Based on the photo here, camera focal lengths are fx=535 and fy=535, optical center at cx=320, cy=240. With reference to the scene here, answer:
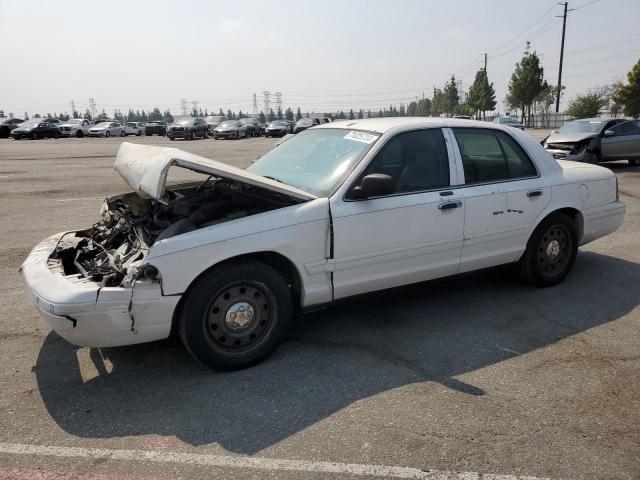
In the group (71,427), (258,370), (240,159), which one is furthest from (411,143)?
(240,159)

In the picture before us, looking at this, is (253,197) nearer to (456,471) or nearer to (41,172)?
(456,471)

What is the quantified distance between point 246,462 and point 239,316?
3.60 feet

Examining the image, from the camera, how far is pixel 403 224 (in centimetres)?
416

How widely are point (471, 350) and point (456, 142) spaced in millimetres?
1762

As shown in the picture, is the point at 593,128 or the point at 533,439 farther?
the point at 593,128

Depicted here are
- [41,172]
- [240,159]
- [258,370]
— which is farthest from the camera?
[240,159]

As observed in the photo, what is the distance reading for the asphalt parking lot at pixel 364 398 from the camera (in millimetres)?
2766

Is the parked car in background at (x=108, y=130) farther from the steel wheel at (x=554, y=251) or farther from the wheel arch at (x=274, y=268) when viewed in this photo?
the wheel arch at (x=274, y=268)

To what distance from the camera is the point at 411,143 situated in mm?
4414

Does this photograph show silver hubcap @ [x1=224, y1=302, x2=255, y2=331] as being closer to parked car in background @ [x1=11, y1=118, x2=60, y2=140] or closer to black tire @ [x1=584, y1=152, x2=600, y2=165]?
black tire @ [x1=584, y1=152, x2=600, y2=165]

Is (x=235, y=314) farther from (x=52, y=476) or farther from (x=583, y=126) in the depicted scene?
(x=583, y=126)

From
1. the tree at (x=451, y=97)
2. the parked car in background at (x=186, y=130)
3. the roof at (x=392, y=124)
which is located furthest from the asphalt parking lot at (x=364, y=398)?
the tree at (x=451, y=97)

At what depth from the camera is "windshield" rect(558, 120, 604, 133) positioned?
15781 mm

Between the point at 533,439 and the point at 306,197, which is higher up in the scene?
the point at 306,197
